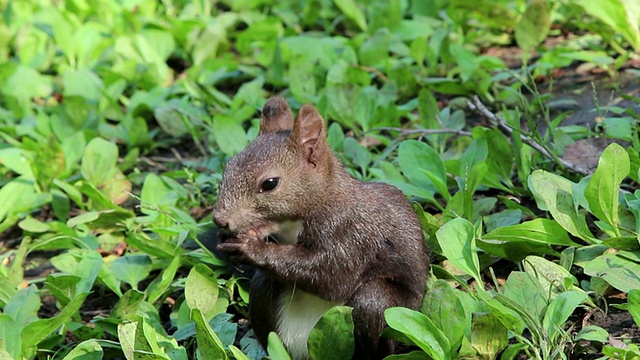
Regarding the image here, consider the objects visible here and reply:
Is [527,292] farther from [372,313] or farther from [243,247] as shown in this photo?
[243,247]

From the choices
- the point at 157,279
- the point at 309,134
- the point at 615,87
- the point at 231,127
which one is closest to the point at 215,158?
the point at 231,127

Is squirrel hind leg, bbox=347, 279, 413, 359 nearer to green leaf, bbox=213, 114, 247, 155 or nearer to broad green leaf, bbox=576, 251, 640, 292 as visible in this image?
broad green leaf, bbox=576, 251, 640, 292

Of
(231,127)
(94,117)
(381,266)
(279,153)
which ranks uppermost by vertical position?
(279,153)

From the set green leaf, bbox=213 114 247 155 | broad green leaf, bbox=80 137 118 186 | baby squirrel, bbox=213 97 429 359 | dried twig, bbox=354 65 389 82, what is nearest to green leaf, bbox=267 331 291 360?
baby squirrel, bbox=213 97 429 359

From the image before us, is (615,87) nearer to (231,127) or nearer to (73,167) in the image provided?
(231,127)

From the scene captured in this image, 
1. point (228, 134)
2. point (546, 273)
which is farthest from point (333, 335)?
point (228, 134)

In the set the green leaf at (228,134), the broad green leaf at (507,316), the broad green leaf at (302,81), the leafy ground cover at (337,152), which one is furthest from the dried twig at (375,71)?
the broad green leaf at (507,316)

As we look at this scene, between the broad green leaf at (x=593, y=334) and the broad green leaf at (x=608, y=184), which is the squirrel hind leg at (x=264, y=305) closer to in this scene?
the broad green leaf at (x=593, y=334)
